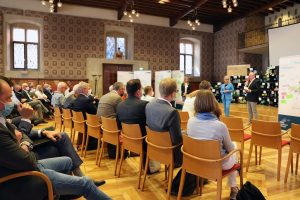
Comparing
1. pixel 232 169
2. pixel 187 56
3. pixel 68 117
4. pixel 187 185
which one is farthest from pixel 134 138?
pixel 187 56

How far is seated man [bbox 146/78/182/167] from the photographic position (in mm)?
2711

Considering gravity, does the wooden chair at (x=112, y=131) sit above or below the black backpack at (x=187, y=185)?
above

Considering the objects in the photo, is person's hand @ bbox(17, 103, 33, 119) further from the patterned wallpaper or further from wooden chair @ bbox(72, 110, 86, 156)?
the patterned wallpaper

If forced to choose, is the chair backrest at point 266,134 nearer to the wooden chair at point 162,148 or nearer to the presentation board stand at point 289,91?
the wooden chair at point 162,148

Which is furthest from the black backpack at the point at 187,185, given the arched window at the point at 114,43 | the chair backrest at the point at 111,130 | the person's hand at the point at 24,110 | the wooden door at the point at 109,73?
the arched window at the point at 114,43

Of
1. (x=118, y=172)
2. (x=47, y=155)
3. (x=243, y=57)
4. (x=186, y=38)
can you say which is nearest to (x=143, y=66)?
(x=186, y=38)

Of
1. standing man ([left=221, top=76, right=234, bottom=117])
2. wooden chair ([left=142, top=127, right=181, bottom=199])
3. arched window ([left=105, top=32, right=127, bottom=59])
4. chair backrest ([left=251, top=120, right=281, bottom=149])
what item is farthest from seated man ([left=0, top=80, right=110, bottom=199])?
arched window ([left=105, top=32, right=127, bottom=59])

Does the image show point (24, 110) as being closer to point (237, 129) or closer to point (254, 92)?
point (237, 129)

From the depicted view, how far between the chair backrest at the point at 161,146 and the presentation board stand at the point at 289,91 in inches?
141

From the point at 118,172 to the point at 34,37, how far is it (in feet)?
32.5

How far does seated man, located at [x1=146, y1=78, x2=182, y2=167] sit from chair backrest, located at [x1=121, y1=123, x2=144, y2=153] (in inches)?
6.6

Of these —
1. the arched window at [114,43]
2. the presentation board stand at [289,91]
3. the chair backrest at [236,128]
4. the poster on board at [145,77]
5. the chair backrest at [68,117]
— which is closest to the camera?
the chair backrest at [236,128]

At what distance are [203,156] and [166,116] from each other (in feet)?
2.15

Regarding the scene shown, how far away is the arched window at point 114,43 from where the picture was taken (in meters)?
12.9
